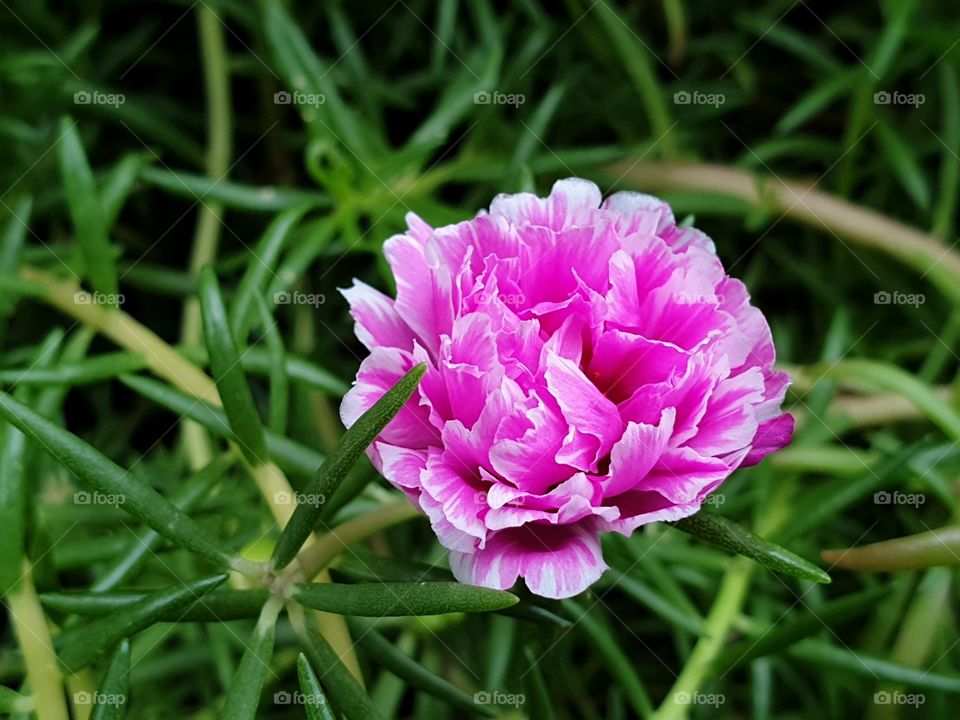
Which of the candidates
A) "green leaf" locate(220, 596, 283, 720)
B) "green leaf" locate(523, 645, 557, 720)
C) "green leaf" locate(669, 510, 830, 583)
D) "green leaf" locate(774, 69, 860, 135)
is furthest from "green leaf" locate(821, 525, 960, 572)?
"green leaf" locate(774, 69, 860, 135)

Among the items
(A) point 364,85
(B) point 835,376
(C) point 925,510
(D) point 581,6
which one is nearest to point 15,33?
(A) point 364,85

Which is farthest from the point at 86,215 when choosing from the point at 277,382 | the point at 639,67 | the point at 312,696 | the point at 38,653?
the point at 639,67

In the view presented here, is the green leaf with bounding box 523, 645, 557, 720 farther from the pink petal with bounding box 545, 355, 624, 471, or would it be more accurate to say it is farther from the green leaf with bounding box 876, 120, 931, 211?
the green leaf with bounding box 876, 120, 931, 211

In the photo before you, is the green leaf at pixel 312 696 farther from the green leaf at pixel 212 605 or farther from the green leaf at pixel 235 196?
the green leaf at pixel 235 196

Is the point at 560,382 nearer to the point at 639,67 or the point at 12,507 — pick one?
the point at 12,507

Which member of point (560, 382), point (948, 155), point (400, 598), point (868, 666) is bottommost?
point (868, 666)

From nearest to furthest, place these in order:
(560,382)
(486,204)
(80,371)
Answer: (560,382) < (80,371) < (486,204)

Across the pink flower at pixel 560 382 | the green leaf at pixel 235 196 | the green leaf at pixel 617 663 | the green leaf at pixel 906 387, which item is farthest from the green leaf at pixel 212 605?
the green leaf at pixel 906 387

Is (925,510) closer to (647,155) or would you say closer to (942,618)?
(942,618)

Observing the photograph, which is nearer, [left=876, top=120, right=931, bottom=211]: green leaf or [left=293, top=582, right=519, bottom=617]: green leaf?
[left=293, top=582, right=519, bottom=617]: green leaf
